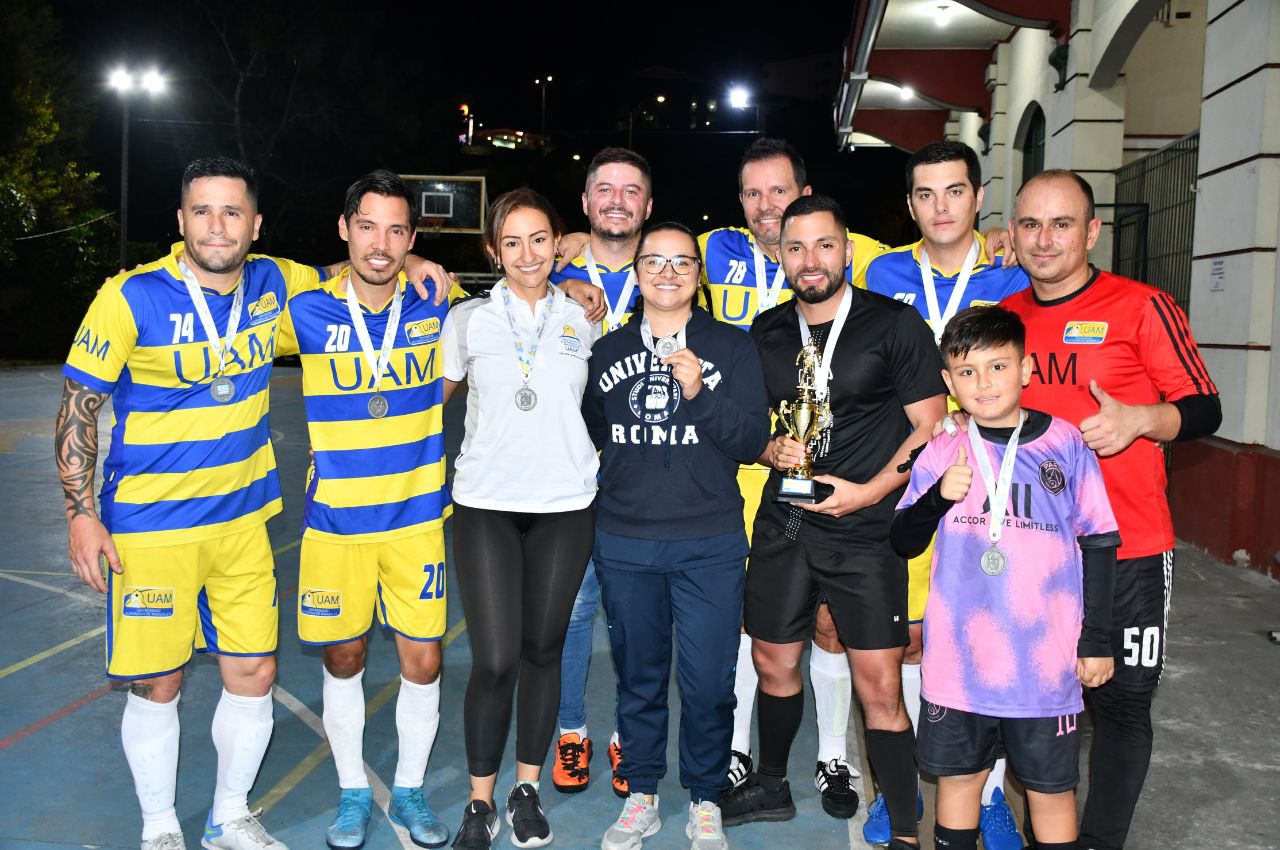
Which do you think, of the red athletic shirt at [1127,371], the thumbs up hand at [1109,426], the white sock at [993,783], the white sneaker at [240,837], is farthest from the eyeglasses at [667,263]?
the white sneaker at [240,837]

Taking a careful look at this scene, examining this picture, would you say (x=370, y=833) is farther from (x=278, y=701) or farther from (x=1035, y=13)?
(x=1035, y=13)

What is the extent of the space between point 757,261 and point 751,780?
2.15m

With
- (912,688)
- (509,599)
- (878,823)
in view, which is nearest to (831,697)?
(912,688)

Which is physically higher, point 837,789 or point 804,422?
point 804,422

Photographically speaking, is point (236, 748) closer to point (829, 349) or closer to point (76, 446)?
point (76, 446)

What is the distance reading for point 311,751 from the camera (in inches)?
191

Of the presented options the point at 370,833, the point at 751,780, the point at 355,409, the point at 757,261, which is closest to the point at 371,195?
the point at 355,409

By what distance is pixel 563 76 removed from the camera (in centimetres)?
8206

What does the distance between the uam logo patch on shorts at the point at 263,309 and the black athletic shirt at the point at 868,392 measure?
191 cm

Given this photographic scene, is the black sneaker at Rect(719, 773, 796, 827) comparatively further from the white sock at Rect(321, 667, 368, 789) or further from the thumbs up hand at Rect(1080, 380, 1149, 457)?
the thumbs up hand at Rect(1080, 380, 1149, 457)

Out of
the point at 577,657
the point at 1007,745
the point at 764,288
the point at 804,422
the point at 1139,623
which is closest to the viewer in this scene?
the point at 1007,745

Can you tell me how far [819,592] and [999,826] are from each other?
1.15 meters

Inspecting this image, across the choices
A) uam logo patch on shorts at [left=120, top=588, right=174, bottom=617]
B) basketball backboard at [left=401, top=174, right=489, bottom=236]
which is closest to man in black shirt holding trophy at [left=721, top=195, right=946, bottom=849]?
uam logo patch on shorts at [left=120, top=588, right=174, bottom=617]

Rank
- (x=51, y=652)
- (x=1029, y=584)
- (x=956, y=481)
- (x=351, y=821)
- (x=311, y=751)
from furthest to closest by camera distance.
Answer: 1. (x=51, y=652)
2. (x=311, y=751)
3. (x=351, y=821)
4. (x=1029, y=584)
5. (x=956, y=481)
